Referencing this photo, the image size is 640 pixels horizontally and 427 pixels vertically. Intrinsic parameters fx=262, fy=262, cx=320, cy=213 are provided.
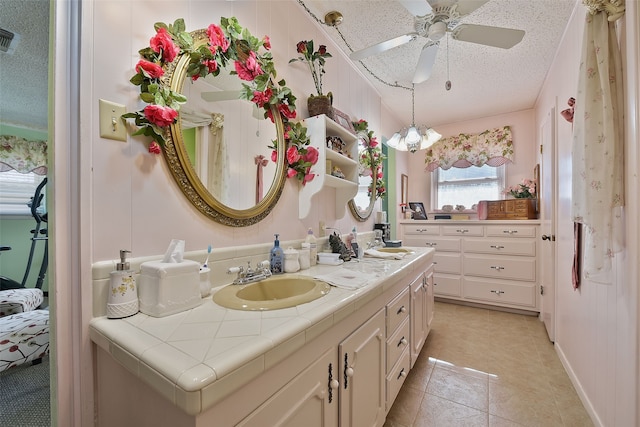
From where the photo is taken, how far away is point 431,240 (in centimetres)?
341

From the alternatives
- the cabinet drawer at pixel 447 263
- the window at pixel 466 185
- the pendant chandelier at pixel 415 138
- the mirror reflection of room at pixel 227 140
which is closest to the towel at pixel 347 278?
the mirror reflection of room at pixel 227 140

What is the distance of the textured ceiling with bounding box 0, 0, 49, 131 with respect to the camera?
138cm

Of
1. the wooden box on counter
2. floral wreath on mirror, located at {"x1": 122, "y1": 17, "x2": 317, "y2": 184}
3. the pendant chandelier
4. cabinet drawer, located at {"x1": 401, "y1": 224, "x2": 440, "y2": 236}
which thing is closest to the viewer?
floral wreath on mirror, located at {"x1": 122, "y1": 17, "x2": 317, "y2": 184}

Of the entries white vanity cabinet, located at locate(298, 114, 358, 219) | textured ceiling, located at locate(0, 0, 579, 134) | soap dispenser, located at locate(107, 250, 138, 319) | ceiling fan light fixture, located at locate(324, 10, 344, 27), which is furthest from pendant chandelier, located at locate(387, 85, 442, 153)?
soap dispenser, located at locate(107, 250, 138, 319)

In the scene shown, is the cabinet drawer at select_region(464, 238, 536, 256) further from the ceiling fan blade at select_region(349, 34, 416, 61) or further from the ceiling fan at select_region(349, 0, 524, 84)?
the ceiling fan blade at select_region(349, 34, 416, 61)

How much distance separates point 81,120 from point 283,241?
995 mm

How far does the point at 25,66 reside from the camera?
181 cm

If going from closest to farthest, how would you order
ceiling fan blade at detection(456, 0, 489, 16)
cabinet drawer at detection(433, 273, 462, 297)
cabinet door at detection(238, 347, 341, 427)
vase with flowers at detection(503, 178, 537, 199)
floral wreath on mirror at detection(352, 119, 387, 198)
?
cabinet door at detection(238, 347, 341, 427) → ceiling fan blade at detection(456, 0, 489, 16) → floral wreath on mirror at detection(352, 119, 387, 198) → vase with flowers at detection(503, 178, 537, 199) → cabinet drawer at detection(433, 273, 462, 297)

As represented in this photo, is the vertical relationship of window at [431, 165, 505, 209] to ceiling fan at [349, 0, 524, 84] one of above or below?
below

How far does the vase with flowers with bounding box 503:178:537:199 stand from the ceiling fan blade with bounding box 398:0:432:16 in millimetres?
2699

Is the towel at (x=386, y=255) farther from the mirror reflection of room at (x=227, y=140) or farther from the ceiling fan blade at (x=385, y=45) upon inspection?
the ceiling fan blade at (x=385, y=45)

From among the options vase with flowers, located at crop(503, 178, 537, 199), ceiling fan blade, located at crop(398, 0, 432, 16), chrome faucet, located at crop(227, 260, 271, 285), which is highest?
ceiling fan blade, located at crop(398, 0, 432, 16)

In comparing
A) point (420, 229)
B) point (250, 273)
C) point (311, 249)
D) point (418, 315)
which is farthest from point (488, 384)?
point (420, 229)

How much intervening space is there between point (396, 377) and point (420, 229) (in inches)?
91.1
